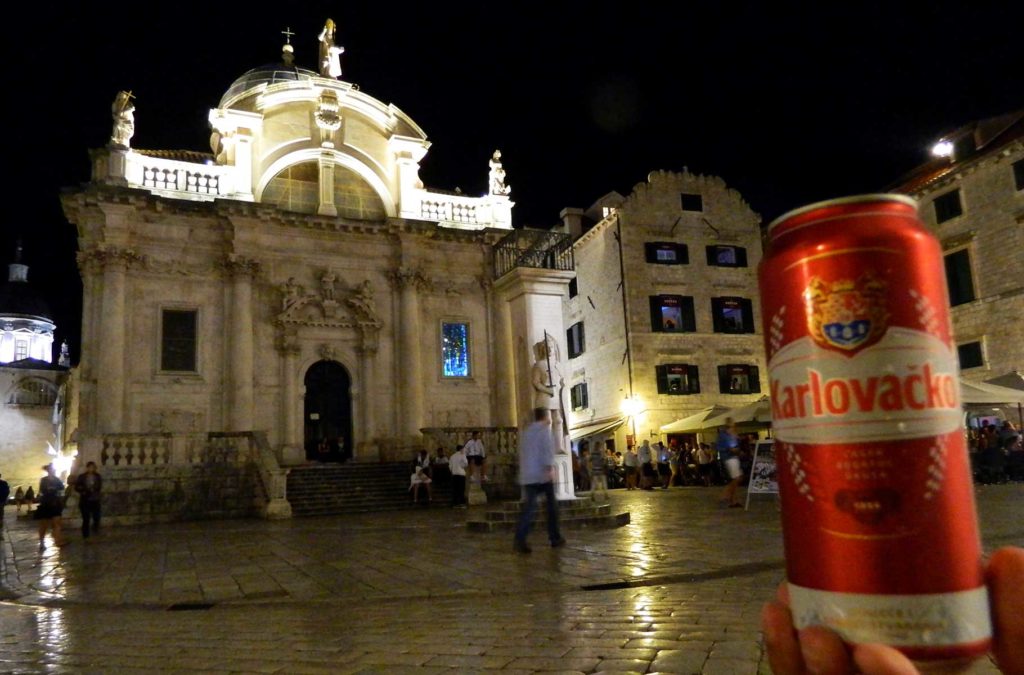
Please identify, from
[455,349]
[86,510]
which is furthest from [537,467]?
[455,349]

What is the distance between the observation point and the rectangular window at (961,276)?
2658 cm

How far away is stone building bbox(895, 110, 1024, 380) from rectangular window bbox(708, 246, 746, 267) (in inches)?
286

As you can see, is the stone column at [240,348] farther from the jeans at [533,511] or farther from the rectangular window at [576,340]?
the rectangular window at [576,340]

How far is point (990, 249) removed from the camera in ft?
84.8

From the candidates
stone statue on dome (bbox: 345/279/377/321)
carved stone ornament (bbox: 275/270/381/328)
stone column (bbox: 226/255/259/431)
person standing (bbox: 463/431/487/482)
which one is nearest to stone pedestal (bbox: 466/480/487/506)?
person standing (bbox: 463/431/487/482)

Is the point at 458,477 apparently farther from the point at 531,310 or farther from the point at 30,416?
the point at 30,416

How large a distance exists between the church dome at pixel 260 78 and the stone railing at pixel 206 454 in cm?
1198

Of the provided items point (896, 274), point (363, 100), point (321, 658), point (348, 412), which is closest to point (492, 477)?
point (348, 412)

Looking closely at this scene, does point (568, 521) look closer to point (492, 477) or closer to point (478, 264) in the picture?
point (492, 477)

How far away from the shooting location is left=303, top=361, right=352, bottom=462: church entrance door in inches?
938

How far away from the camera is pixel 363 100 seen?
26.6m

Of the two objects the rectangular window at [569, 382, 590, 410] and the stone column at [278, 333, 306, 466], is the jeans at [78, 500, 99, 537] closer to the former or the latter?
the stone column at [278, 333, 306, 466]

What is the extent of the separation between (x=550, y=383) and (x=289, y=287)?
14437 millimetres

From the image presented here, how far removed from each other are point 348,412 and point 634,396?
11.9 meters
